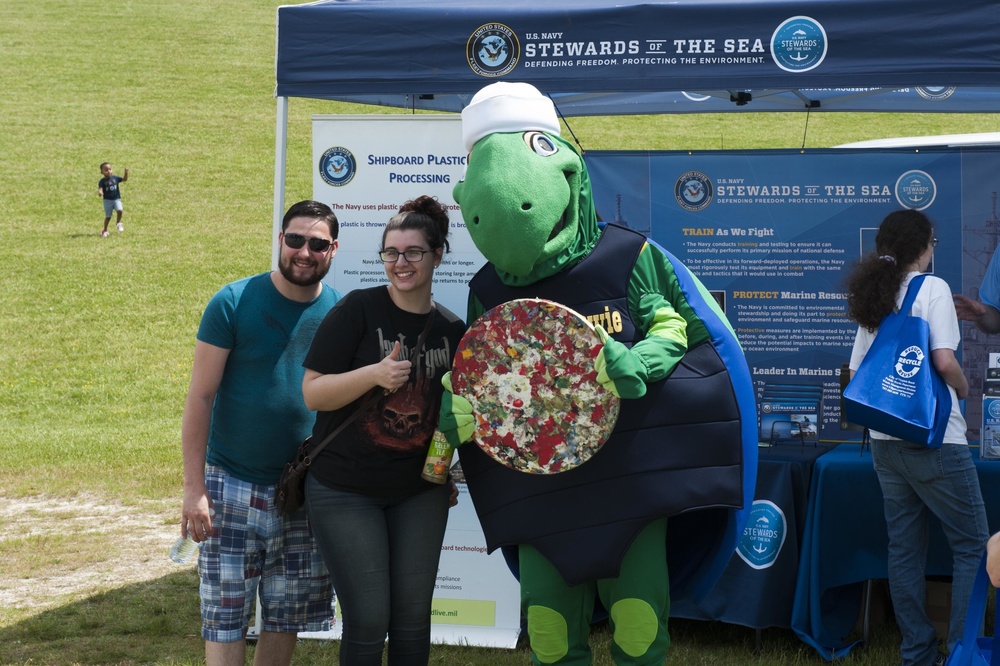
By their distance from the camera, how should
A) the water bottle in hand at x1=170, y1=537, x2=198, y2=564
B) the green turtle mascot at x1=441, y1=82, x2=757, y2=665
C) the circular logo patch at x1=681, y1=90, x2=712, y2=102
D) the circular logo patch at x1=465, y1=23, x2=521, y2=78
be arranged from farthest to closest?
the circular logo patch at x1=681, y1=90, x2=712, y2=102, the circular logo patch at x1=465, y1=23, x2=521, y2=78, the water bottle in hand at x1=170, y1=537, x2=198, y2=564, the green turtle mascot at x1=441, y1=82, x2=757, y2=665

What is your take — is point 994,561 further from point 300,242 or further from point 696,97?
point 696,97

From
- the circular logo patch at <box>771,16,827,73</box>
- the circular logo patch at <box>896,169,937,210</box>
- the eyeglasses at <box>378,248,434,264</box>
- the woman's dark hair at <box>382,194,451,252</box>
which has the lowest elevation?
the eyeglasses at <box>378,248,434,264</box>

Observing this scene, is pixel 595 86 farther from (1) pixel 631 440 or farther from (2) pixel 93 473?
(2) pixel 93 473

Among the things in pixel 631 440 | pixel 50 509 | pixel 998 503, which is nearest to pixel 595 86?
pixel 631 440

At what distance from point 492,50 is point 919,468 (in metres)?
2.09

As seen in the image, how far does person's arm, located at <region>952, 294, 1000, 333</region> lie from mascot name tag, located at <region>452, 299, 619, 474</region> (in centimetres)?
223

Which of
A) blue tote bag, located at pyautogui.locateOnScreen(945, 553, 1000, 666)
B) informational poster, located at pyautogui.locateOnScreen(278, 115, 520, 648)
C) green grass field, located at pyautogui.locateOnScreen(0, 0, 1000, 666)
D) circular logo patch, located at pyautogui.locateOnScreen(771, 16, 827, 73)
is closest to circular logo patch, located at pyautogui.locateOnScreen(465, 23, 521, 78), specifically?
informational poster, located at pyautogui.locateOnScreen(278, 115, 520, 648)

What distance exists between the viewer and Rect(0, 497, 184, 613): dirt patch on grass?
5.17 metres

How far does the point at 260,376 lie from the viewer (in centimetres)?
313

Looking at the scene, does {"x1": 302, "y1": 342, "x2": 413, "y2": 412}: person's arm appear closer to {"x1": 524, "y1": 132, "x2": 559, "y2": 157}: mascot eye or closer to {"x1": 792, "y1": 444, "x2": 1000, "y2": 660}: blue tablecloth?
{"x1": 524, "y1": 132, "x2": 559, "y2": 157}: mascot eye

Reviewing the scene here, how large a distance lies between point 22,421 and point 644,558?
8475 mm

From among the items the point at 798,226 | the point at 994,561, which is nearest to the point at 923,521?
Answer: the point at 798,226

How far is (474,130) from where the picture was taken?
2.85 metres

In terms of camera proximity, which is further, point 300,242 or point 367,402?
point 300,242
